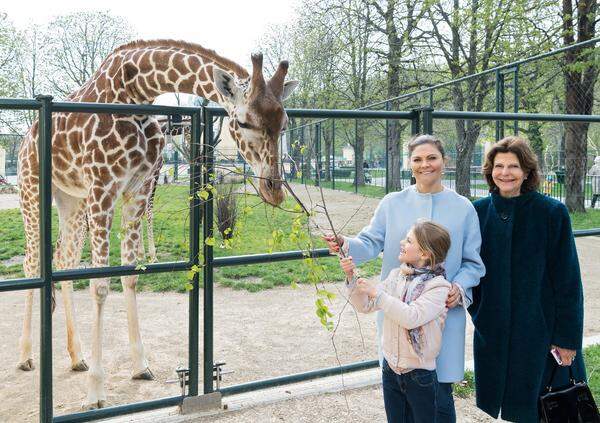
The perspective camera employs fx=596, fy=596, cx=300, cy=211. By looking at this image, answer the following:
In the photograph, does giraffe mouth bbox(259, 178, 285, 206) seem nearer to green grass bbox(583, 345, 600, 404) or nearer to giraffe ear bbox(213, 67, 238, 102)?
giraffe ear bbox(213, 67, 238, 102)

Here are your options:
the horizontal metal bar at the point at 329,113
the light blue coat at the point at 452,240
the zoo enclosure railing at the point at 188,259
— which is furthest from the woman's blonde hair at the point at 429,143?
the horizontal metal bar at the point at 329,113

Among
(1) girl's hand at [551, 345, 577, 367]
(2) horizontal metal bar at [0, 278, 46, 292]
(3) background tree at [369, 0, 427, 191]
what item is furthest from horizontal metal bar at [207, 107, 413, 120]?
A: (3) background tree at [369, 0, 427, 191]

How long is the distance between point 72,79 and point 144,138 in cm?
2070

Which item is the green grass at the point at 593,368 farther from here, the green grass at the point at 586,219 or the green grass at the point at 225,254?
the green grass at the point at 586,219

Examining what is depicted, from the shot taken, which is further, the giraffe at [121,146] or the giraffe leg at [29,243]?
the giraffe leg at [29,243]

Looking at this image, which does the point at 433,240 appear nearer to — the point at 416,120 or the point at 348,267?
the point at 348,267

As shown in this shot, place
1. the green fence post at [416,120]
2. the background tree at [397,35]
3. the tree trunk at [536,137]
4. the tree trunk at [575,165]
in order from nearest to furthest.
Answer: the green fence post at [416,120], the tree trunk at [575,165], the tree trunk at [536,137], the background tree at [397,35]

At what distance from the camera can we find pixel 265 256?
10.0 ft

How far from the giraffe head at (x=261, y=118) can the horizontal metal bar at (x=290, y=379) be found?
3.56 ft

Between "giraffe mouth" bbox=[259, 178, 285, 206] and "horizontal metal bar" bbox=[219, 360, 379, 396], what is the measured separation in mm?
1080

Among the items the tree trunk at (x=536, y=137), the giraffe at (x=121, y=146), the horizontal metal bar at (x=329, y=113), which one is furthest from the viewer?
the tree trunk at (x=536, y=137)

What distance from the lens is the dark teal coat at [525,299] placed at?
2.30 metres

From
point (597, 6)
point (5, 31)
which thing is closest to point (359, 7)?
point (597, 6)

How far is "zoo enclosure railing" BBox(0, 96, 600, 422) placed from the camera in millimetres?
2598
